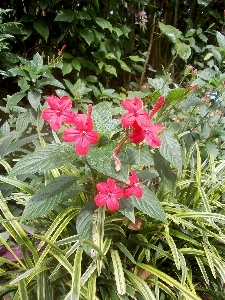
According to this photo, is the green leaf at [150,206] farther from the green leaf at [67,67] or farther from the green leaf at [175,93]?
the green leaf at [67,67]

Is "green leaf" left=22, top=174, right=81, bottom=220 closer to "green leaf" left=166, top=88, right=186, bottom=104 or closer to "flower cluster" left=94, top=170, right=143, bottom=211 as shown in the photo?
"flower cluster" left=94, top=170, right=143, bottom=211

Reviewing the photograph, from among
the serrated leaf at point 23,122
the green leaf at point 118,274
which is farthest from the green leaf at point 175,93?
the serrated leaf at point 23,122

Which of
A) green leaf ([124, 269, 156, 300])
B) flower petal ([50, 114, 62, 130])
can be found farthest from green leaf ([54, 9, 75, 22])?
green leaf ([124, 269, 156, 300])

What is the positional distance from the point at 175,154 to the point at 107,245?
0.36 m

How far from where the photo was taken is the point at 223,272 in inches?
42.2

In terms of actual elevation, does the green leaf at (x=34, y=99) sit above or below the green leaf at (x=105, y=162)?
below

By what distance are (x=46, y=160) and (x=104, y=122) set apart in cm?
20

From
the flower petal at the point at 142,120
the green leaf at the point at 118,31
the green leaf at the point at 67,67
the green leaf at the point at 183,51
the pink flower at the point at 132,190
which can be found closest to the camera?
the flower petal at the point at 142,120

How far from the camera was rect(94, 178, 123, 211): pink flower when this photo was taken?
861mm

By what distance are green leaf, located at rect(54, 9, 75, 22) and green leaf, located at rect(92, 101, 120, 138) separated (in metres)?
1.23

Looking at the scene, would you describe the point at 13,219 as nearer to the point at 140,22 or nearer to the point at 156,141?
the point at 156,141

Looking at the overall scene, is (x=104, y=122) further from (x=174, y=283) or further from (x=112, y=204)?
(x=174, y=283)

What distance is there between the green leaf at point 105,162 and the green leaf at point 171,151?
0.56 feet

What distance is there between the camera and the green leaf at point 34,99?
1333 mm
